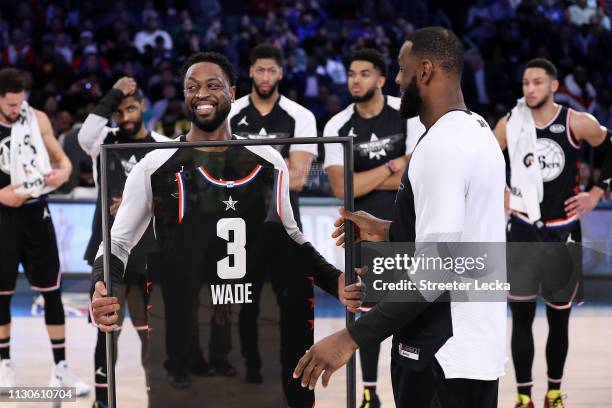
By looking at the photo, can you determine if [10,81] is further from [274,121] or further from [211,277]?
[211,277]

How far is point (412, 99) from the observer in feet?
10.1

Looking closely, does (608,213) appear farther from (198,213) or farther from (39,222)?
(198,213)

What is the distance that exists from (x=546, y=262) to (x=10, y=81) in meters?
3.63

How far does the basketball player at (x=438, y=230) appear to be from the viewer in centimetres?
285

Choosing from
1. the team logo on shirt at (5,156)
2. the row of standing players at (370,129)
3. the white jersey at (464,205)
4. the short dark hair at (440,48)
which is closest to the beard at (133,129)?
the row of standing players at (370,129)

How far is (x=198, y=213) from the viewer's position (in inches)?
123

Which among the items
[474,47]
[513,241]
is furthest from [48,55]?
[513,241]

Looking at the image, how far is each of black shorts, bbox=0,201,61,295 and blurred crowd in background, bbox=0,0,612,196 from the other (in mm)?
5258

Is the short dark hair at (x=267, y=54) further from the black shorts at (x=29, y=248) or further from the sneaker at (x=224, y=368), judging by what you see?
the sneaker at (x=224, y=368)

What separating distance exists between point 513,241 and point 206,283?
3388mm

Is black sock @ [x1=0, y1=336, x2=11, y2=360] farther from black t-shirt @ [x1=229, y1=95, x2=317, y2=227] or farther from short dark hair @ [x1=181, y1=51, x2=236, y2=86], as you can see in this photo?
short dark hair @ [x1=181, y1=51, x2=236, y2=86]

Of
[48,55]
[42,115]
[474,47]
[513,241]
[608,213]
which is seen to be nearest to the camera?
[513,241]

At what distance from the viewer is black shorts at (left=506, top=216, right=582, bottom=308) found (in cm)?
582

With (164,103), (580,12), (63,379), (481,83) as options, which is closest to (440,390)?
(63,379)
